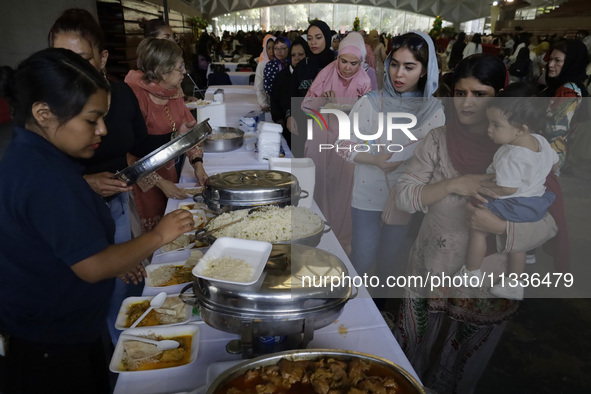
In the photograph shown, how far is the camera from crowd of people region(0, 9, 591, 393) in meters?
0.80

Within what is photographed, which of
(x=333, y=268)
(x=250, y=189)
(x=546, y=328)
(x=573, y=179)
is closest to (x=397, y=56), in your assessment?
(x=250, y=189)

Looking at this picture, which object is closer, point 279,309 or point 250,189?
point 279,309

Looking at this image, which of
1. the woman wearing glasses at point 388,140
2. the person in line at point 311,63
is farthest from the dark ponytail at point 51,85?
the person in line at point 311,63

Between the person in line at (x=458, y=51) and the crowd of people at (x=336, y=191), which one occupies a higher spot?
the person in line at (x=458, y=51)

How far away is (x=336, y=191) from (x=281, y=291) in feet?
6.46

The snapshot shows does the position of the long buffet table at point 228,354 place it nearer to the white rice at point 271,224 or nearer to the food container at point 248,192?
the white rice at point 271,224

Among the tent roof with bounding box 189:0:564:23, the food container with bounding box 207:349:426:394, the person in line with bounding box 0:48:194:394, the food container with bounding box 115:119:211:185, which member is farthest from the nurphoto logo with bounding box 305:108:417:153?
the tent roof with bounding box 189:0:564:23

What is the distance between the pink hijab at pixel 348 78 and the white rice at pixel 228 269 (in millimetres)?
1835

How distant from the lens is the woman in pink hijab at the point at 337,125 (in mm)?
2412

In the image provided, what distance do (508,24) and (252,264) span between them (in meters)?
18.9

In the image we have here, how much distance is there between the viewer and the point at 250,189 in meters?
1.35

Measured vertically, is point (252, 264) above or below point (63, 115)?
below

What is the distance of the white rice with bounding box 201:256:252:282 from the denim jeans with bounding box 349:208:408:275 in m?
1.15

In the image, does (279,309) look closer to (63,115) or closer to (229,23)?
(63,115)
